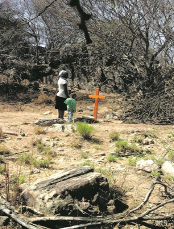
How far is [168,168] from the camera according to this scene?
4211 mm

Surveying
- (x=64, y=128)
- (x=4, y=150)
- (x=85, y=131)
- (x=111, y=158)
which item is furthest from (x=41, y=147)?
(x=111, y=158)

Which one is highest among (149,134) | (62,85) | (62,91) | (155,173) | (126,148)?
(62,85)

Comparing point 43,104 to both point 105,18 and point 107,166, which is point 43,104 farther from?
point 107,166

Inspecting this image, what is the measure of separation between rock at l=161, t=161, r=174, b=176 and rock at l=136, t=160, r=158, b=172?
14 cm

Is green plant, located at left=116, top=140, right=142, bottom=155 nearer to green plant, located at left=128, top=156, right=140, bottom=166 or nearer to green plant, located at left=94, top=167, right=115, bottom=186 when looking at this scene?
green plant, located at left=128, top=156, right=140, bottom=166

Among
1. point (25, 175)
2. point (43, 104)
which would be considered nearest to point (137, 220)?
point (25, 175)

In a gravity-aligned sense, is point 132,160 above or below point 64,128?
below

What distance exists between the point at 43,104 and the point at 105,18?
16.1 feet

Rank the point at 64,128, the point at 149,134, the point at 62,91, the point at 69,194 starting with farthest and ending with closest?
1. the point at 62,91
2. the point at 64,128
3. the point at 149,134
4. the point at 69,194

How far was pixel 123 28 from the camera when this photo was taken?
32.9ft

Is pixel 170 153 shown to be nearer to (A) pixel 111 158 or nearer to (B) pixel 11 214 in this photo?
(A) pixel 111 158

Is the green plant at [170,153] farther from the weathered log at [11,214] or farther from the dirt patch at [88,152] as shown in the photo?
the weathered log at [11,214]

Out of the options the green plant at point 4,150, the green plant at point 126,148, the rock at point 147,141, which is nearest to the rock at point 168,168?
the green plant at point 126,148

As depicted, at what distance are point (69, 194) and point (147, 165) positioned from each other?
1965 millimetres
